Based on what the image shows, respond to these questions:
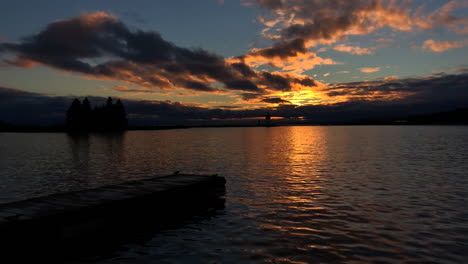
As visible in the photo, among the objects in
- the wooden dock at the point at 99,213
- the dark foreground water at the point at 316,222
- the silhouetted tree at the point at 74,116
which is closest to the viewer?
the wooden dock at the point at 99,213

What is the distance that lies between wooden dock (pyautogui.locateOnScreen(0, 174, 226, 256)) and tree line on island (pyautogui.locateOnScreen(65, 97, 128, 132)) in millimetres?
179194

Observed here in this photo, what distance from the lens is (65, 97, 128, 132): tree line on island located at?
572 feet

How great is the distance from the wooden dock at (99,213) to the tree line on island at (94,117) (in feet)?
588

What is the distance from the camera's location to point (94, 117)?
184 meters

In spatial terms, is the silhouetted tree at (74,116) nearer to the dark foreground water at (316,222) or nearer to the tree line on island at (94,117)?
the tree line on island at (94,117)

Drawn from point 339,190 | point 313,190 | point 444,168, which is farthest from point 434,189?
point 444,168

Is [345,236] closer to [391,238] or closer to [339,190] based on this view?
[391,238]

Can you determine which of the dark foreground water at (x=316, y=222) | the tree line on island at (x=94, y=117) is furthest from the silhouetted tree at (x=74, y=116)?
the dark foreground water at (x=316, y=222)

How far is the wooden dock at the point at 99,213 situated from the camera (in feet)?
33.6

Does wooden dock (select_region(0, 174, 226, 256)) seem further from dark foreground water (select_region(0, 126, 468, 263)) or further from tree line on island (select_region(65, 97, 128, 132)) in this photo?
tree line on island (select_region(65, 97, 128, 132))

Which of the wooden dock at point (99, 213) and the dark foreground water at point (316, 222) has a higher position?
the wooden dock at point (99, 213)

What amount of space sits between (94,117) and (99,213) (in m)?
192

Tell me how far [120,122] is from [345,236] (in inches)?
8041

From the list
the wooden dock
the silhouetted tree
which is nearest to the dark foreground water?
the wooden dock
